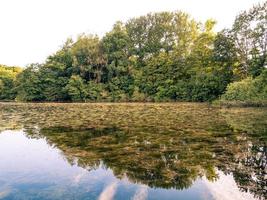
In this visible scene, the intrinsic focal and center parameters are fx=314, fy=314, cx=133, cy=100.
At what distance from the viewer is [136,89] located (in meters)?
38.3

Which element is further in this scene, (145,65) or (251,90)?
(145,65)

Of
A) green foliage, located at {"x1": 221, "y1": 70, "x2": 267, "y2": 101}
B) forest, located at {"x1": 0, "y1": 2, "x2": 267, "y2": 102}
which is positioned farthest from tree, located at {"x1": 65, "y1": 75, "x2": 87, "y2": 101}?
green foliage, located at {"x1": 221, "y1": 70, "x2": 267, "y2": 101}

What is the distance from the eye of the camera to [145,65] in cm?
4209

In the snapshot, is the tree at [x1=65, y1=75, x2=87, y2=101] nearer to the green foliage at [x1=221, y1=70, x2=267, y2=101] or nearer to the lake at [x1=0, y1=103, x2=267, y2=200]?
the green foliage at [x1=221, y1=70, x2=267, y2=101]

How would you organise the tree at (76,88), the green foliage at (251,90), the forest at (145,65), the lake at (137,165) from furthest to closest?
the tree at (76,88) → the forest at (145,65) → the green foliage at (251,90) → the lake at (137,165)

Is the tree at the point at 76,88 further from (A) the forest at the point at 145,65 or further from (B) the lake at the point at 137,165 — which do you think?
(B) the lake at the point at 137,165

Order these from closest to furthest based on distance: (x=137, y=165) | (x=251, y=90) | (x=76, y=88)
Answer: (x=137, y=165)
(x=251, y=90)
(x=76, y=88)

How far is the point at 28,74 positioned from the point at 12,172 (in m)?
41.0

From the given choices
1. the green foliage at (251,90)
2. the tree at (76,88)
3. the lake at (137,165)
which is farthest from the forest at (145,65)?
the lake at (137,165)

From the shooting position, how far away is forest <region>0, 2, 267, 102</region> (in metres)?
31.3

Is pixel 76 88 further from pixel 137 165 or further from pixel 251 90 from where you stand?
→ pixel 137 165

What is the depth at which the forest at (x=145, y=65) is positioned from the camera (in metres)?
31.3

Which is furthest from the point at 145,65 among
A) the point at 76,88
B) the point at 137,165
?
the point at 137,165

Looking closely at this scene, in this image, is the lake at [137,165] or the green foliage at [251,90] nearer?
the lake at [137,165]
